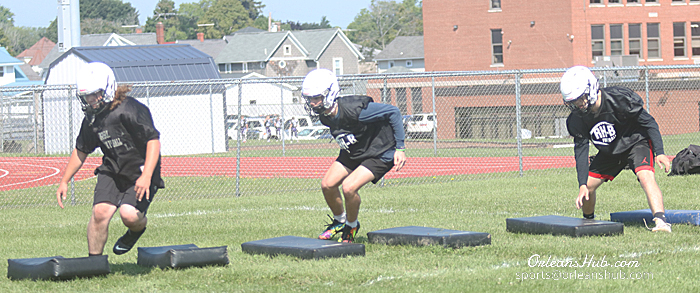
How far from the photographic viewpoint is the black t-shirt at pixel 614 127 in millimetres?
7297

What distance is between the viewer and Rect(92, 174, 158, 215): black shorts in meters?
5.90

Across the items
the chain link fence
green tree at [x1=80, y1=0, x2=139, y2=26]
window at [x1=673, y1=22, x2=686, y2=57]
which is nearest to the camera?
the chain link fence

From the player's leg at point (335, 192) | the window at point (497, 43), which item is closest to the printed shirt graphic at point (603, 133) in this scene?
the player's leg at point (335, 192)

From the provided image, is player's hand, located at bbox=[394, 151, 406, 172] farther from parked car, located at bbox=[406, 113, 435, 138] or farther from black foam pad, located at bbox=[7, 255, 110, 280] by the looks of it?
parked car, located at bbox=[406, 113, 435, 138]

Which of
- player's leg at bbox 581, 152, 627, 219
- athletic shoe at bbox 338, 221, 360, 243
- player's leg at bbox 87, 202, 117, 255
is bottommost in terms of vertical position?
athletic shoe at bbox 338, 221, 360, 243

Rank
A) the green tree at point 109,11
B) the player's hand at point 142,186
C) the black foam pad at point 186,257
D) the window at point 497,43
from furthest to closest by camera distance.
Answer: the green tree at point 109,11
the window at point 497,43
the black foam pad at point 186,257
the player's hand at point 142,186

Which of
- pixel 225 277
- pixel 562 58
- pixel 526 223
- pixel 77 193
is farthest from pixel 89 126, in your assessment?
pixel 562 58

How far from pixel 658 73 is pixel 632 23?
3.36 metres

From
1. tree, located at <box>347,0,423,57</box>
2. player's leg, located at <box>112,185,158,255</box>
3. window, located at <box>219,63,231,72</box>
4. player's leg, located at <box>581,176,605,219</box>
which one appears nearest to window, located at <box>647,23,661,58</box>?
player's leg, located at <box>581,176,605,219</box>

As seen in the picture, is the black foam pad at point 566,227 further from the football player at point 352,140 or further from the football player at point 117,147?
the football player at point 117,147

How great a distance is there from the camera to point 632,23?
41.2m

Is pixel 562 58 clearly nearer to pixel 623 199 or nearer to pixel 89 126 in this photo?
pixel 623 199

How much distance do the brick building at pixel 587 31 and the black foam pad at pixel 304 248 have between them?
3642cm

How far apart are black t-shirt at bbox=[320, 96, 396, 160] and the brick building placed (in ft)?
116
